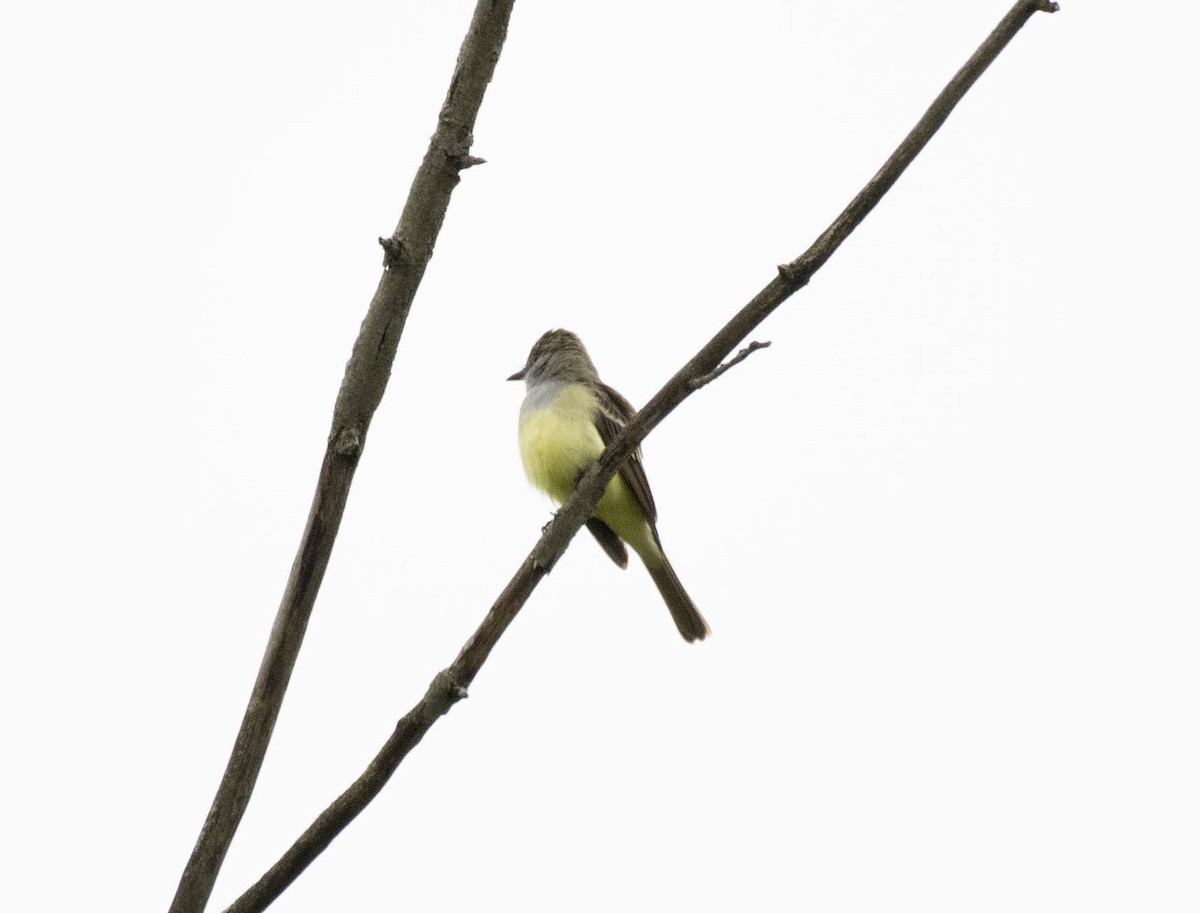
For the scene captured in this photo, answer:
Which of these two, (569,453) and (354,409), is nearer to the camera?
(354,409)

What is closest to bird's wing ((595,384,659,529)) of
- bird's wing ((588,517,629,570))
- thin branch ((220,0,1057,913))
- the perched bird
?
the perched bird

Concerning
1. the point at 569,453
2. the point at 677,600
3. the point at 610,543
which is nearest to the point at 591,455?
the point at 569,453

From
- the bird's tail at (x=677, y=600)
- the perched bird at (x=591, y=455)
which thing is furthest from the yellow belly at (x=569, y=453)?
the bird's tail at (x=677, y=600)

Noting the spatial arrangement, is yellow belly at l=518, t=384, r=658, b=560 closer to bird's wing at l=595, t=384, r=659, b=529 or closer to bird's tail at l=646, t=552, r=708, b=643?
bird's wing at l=595, t=384, r=659, b=529

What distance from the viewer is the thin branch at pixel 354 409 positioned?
3387 millimetres

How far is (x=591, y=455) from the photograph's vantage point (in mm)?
7375

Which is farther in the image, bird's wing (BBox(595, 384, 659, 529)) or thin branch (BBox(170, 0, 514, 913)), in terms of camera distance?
bird's wing (BBox(595, 384, 659, 529))

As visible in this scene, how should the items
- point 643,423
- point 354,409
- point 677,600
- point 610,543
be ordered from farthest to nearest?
point 677,600 < point 610,543 < point 643,423 < point 354,409

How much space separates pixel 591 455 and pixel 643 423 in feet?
12.3

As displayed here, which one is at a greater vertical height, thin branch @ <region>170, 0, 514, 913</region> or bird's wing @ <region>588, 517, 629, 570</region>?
bird's wing @ <region>588, 517, 629, 570</region>

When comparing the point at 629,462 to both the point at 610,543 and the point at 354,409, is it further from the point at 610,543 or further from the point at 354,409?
the point at 354,409

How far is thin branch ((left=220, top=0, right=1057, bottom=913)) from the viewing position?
3.29 meters

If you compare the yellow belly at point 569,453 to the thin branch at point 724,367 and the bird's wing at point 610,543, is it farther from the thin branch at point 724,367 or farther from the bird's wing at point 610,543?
the thin branch at point 724,367

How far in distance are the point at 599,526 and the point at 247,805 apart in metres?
4.77
